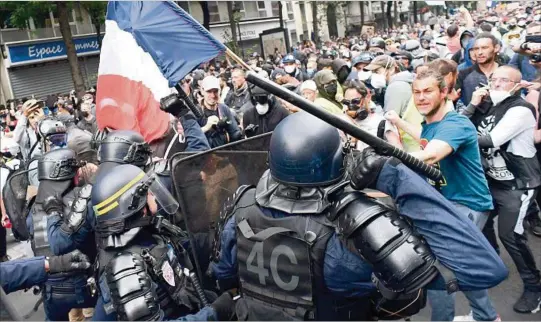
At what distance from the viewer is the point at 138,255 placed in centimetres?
209

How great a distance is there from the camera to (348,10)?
48.3 m

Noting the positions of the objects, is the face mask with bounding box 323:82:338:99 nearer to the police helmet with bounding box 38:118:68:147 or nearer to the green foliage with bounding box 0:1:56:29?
the police helmet with bounding box 38:118:68:147

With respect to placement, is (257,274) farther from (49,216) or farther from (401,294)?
(49,216)

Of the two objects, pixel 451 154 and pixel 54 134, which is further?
pixel 54 134

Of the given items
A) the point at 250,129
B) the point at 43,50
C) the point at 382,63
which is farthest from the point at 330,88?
the point at 43,50

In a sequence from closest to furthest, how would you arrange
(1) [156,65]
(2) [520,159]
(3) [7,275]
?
(3) [7,275]
(2) [520,159]
(1) [156,65]

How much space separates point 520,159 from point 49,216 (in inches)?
122

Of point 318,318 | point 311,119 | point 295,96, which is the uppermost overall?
point 295,96

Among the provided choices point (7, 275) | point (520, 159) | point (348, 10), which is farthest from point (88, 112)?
point (348, 10)

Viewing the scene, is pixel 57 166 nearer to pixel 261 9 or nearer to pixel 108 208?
Answer: pixel 108 208

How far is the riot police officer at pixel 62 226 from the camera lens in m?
2.63

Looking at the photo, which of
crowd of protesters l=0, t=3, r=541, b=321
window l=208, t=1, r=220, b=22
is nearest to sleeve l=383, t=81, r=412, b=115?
crowd of protesters l=0, t=3, r=541, b=321

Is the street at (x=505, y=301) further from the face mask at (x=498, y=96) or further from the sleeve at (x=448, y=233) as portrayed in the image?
the sleeve at (x=448, y=233)

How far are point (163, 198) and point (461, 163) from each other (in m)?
1.63
